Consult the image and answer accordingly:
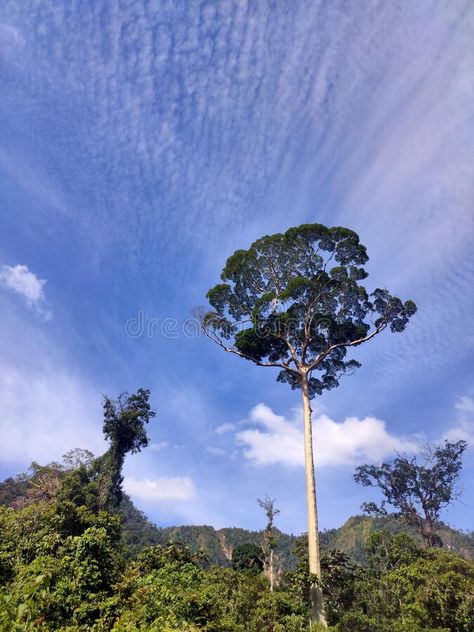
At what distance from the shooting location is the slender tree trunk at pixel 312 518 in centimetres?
1154

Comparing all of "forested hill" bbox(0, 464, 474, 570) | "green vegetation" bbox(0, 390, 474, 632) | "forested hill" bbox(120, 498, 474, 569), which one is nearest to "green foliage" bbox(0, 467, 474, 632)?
"green vegetation" bbox(0, 390, 474, 632)

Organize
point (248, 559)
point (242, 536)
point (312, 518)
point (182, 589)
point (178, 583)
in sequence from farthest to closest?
1. point (242, 536)
2. point (248, 559)
3. point (178, 583)
4. point (312, 518)
5. point (182, 589)

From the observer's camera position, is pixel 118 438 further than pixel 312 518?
Yes

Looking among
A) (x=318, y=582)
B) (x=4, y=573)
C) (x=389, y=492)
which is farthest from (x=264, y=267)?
(x=389, y=492)

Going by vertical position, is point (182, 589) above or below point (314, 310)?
below

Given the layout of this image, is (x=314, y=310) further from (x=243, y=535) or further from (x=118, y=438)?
(x=243, y=535)

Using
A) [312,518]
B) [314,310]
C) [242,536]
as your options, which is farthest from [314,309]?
[242,536]

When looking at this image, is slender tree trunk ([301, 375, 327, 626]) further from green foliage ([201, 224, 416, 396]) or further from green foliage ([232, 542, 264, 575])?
green foliage ([232, 542, 264, 575])

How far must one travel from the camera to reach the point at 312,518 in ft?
41.9

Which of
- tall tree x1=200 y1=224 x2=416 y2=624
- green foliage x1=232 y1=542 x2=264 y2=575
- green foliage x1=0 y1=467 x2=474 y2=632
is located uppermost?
tall tree x1=200 y1=224 x2=416 y2=624

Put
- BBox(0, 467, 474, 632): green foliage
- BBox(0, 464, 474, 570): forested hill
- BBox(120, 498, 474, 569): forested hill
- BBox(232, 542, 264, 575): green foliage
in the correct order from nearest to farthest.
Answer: BBox(0, 467, 474, 632): green foliage < BBox(232, 542, 264, 575): green foliage < BBox(0, 464, 474, 570): forested hill < BBox(120, 498, 474, 569): forested hill

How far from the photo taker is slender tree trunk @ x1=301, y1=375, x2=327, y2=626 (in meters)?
11.5

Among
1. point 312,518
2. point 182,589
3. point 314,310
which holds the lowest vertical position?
point 182,589

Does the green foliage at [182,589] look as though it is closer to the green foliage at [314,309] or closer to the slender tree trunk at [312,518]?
the slender tree trunk at [312,518]
